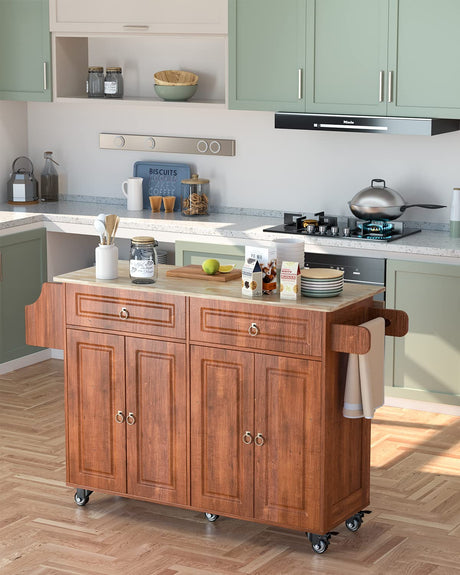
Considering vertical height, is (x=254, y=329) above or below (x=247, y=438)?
above

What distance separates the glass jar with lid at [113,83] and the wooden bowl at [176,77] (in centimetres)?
28

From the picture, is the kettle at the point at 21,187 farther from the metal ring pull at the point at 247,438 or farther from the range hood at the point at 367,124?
the metal ring pull at the point at 247,438

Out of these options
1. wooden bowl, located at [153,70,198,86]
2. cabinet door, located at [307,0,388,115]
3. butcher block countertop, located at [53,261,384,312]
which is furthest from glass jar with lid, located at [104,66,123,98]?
butcher block countertop, located at [53,261,384,312]

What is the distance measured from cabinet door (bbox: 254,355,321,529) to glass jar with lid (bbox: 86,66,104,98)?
10.3 feet

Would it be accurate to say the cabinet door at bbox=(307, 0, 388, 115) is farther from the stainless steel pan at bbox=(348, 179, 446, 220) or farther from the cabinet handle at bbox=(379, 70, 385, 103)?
the stainless steel pan at bbox=(348, 179, 446, 220)

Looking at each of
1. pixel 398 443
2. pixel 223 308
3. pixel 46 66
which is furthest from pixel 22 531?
pixel 46 66

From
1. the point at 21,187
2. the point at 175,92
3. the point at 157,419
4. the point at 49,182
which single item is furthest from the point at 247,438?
the point at 49,182

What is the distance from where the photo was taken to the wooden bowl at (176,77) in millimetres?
6203

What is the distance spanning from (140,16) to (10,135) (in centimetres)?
136

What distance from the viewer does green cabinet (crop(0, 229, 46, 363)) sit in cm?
613

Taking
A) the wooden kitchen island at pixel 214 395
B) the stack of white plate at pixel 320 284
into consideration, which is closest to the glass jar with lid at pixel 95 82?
the wooden kitchen island at pixel 214 395

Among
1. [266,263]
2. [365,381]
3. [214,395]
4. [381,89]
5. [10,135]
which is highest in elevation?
[381,89]

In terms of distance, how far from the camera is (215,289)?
397 cm

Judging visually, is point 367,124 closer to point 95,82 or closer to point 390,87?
point 390,87
